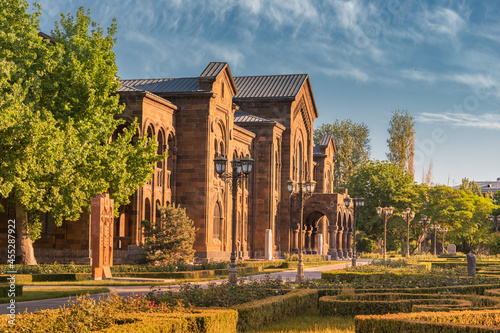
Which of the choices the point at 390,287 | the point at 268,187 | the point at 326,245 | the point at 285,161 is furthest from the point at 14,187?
the point at 326,245

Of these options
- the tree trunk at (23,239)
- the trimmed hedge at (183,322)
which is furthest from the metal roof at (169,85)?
the trimmed hedge at (183,322)

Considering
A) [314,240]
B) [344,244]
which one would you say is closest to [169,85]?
[314,240]

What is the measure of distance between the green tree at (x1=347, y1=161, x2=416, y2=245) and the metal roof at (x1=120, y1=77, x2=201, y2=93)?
3853 centimetres

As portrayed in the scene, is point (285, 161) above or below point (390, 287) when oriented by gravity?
above

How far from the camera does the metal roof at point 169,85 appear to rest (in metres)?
48.4

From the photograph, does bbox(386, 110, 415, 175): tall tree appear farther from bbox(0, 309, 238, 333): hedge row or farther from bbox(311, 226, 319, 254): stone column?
bbox(0, 309, 238, 333): hedge row

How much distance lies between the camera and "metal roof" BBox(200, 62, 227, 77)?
160 feet

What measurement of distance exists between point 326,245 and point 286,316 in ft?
199

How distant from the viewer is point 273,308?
50.9ft

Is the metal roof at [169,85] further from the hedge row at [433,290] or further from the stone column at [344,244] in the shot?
the stone column at [344,244]

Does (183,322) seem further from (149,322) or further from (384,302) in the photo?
(384,302)

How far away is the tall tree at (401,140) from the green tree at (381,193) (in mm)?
16333

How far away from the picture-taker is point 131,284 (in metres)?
27.1

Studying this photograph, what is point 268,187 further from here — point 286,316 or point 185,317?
point 185,317
